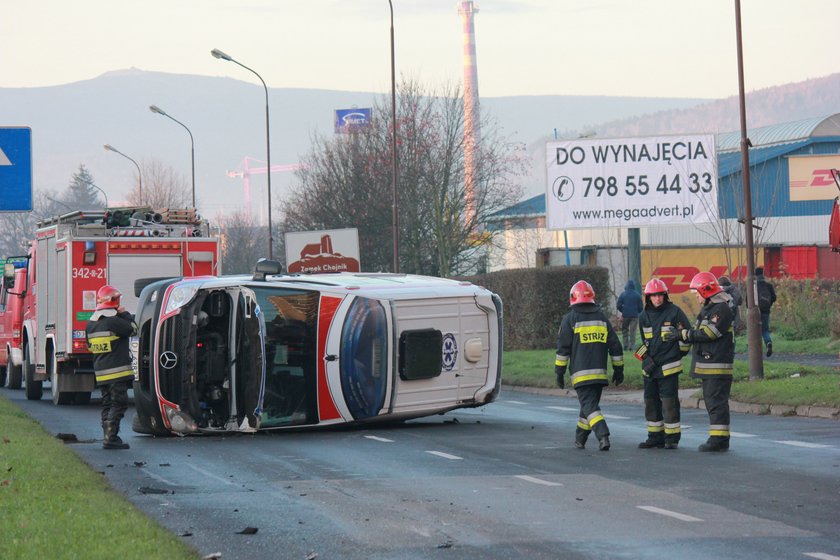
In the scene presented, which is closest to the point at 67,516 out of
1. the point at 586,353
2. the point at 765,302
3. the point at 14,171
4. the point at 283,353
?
the point at 586,353

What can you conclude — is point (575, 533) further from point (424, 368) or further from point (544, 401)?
point (544, 401)

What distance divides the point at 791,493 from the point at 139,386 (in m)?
8.97

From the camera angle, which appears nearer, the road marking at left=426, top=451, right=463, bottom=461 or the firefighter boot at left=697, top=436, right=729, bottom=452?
the road marking at left=426, top=451, right=463, bottom=461

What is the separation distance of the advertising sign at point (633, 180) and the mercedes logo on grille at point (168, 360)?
2201cm

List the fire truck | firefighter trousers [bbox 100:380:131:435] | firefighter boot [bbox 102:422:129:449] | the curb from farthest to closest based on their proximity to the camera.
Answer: the fire truck < the curb < firefighter trousers [bbox 100:380:131:435] < firefighter boot [bbox 102:422:129:449]

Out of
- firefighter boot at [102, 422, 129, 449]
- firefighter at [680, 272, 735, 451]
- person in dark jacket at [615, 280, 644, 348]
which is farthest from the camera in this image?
person in dark jacket at [615, 280, 644, 348]

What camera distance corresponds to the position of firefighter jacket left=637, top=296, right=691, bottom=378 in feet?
47.6

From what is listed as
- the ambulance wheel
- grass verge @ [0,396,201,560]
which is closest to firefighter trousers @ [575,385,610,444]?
grass verge @ [0,396,201,560]

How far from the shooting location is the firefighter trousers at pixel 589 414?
1445 centimetres

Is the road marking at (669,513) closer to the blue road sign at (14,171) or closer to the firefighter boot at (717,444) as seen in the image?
the firefighter boot at (717,444)

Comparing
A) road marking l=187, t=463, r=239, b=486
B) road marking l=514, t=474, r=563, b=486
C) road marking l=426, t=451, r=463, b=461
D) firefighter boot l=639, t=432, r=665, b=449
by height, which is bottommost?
road marking l=514, t=474, r=563, b=486

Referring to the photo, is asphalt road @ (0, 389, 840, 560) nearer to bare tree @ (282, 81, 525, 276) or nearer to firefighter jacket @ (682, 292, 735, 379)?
firefighter jacket @ (682, 292, 735, 379)

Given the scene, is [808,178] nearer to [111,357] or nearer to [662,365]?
[662,365]

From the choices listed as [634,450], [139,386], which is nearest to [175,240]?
[139,386]
